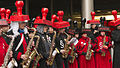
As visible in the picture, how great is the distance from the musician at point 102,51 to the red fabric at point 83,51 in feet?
0.89

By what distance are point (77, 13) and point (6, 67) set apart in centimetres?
1182

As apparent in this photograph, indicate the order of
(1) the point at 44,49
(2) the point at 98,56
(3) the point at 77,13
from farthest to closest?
(3) the point at 77,13 < (2) the point at 98,56 < (1) the point at 44,49

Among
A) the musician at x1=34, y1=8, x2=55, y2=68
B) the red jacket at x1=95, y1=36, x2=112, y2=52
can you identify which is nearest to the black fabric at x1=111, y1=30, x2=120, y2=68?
the red jacket at x1=95, y1=36, x2=112, y2=52

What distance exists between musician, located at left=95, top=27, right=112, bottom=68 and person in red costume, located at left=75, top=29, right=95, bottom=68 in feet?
0.79

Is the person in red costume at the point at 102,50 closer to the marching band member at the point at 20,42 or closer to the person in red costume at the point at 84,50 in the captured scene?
the person in red costume at the point at 84,50

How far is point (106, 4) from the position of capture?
15453 mm

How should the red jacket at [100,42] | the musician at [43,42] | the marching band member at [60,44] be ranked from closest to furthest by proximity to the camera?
the musician at [43,42], the marching band member at [60,44], the red jacket at [100,42]

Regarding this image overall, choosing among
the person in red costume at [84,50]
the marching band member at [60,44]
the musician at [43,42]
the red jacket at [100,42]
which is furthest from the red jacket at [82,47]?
the musician at [43,42]

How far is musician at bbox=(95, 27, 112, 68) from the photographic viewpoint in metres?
9.96

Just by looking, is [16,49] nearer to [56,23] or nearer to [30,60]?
[30,60]

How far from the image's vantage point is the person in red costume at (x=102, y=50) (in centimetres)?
996

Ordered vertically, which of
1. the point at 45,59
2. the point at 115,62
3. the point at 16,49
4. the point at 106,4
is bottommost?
the point at 115,62

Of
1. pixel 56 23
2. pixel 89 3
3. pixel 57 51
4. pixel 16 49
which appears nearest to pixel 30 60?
pixel 16 49

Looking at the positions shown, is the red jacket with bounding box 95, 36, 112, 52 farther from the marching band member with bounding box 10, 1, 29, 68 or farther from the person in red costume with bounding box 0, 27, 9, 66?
the person in red costume with bounding box 0, 27, 9, 66
